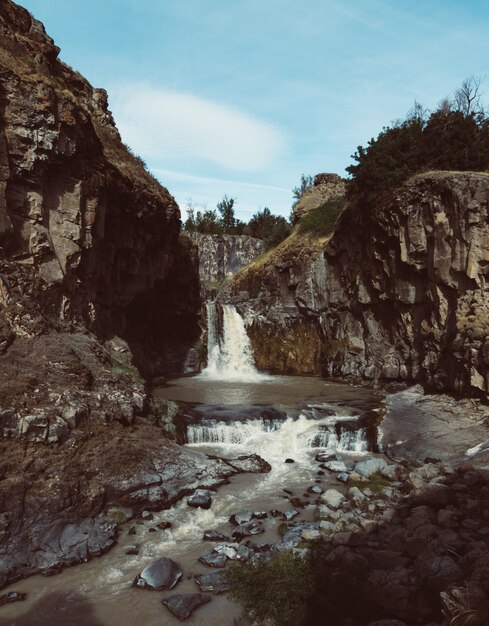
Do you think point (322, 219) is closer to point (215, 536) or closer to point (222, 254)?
point (222, 254)

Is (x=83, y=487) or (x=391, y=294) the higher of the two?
(x=391, y=294)

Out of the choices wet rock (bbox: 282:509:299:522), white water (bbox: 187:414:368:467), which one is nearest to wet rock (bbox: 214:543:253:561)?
wet rock (bbox: 282:509:299:522)

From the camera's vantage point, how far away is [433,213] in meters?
24.1

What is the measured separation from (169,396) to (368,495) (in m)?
14.2

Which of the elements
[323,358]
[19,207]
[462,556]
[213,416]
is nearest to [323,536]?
[462,556]

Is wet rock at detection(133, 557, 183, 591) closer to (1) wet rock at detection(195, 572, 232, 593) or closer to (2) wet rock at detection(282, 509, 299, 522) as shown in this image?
(1) wet rock at detection(195, 572, 232, 593)

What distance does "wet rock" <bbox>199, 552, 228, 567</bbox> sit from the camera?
10047 millimetres

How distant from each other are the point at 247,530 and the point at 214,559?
1656mm

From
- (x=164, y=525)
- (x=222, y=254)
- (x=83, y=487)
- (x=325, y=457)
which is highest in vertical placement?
(x=222, y=254)

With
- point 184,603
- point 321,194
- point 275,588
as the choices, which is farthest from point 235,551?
point 321,194

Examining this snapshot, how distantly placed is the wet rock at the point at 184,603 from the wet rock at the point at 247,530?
104 inches

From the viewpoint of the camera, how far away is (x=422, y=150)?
2697cm

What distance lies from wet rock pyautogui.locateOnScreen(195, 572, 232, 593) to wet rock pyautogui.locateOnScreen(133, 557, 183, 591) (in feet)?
1.72

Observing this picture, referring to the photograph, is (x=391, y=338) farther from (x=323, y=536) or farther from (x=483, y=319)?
(x=323, y=536)
